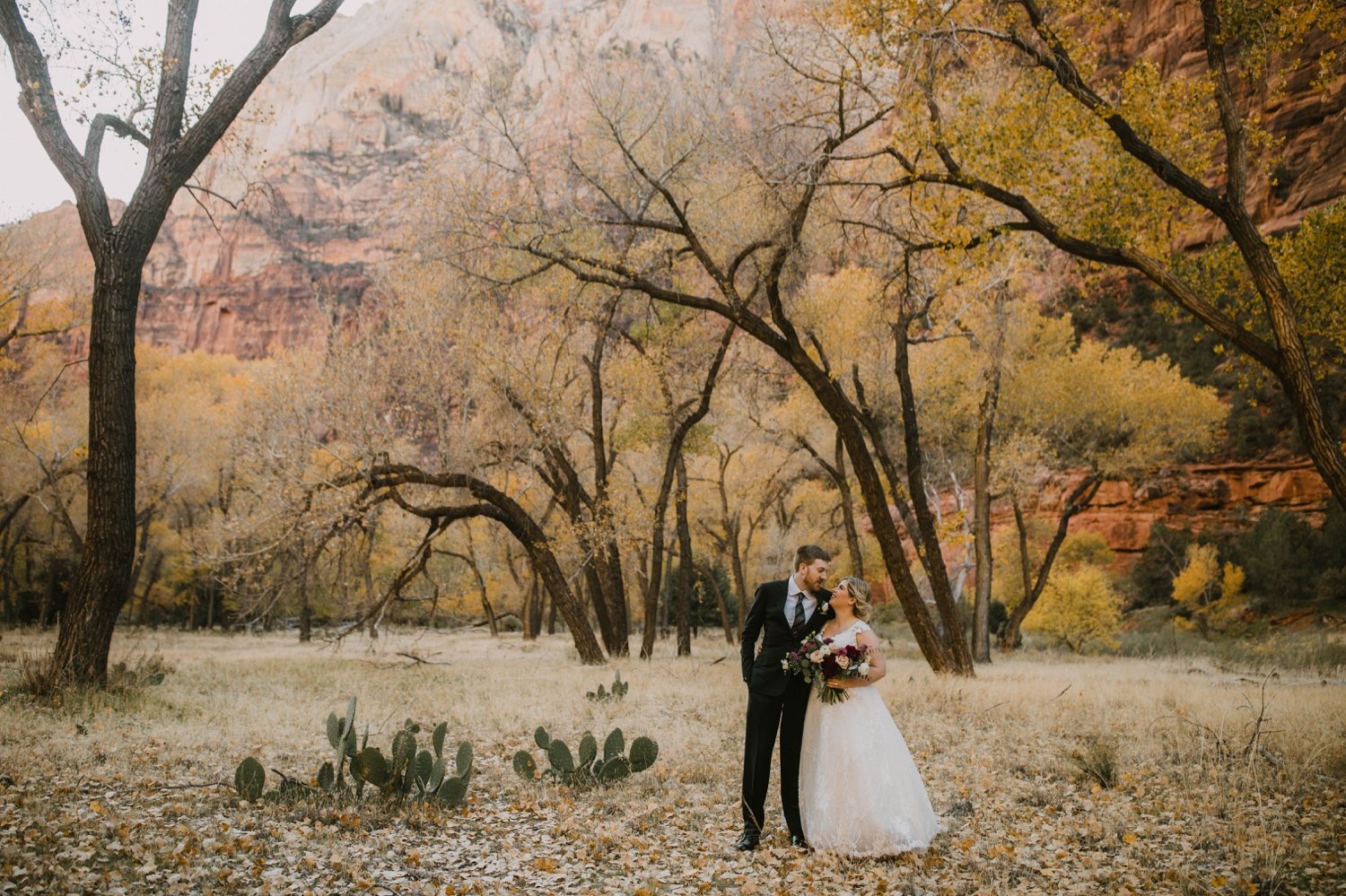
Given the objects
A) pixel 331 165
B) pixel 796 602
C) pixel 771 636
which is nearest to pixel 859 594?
pixel 796 602

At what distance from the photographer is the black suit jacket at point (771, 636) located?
5.08 meters

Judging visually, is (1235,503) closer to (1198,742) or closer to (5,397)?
(1198,742)

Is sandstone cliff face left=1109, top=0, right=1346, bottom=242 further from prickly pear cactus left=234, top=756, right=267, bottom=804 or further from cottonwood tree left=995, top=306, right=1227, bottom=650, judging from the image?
prickly pear cactus left=234, top=756, right=267, bottom=804

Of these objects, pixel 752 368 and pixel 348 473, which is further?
pixel 752 368

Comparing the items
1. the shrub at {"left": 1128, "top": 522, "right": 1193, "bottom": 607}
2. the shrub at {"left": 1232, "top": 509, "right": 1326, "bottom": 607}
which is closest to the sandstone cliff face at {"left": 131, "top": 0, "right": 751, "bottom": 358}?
the shrub at {"left": 1128, "top": 522, "right": 1193, "bottom": 607}

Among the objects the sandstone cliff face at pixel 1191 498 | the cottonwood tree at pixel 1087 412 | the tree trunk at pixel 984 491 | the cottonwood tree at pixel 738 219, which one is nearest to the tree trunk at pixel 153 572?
the cottonwood tree at pixel 738 219

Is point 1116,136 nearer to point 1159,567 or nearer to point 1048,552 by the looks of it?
point 1048,552

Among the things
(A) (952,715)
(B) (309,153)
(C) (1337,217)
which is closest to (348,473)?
(A) (952,715)

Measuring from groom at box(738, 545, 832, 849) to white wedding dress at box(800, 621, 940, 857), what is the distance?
0.16m

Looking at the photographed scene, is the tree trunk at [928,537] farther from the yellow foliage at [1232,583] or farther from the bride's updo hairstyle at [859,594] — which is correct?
the yellow foliage at [1232,583]

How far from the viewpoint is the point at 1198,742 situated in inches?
284

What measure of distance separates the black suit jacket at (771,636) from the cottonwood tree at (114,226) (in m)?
6.85

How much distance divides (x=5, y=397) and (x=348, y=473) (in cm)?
2159

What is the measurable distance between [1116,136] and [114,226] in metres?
10.4
